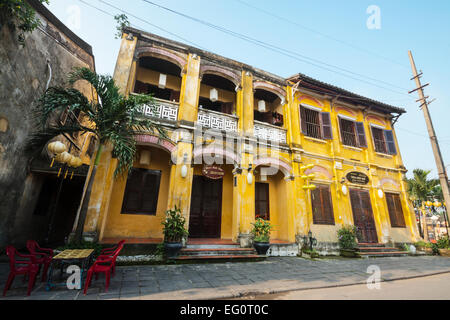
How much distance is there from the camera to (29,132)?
656 cm

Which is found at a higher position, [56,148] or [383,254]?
[56,148]

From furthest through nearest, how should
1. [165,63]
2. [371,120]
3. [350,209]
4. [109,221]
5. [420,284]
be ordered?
[371,120] → [350,209] → [165,63] → [109,221] → [420,284]

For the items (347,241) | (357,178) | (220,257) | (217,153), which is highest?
(217,153)

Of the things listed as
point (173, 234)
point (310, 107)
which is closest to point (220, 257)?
point (173, 234)

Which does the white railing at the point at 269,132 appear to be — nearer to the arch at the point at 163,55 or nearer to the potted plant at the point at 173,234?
the arch at the point at 163,55

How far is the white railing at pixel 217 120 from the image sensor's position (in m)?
8.09

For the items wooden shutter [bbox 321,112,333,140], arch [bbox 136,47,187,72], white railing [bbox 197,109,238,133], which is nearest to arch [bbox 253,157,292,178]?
white railing [bbox 197,109,238,133]

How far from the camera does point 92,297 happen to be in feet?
10.9

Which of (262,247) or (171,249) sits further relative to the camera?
(262,247)

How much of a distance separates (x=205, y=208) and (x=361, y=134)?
387 inches

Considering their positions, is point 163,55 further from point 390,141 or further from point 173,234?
point 390,141

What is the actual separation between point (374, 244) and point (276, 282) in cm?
779
